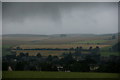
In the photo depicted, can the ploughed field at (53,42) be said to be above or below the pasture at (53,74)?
above

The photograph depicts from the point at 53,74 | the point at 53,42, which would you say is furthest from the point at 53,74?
the point at 53,42

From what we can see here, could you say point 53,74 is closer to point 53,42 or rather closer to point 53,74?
point 53,74

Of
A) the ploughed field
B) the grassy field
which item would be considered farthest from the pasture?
the ploughed field

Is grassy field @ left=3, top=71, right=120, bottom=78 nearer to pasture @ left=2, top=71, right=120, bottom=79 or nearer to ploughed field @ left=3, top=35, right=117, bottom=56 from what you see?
pasture @ left=2, top=71, right=120, bottom=79

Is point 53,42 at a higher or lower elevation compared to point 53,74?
higher

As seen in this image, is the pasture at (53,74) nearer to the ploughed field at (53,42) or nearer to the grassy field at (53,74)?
the grassy field at (53,74)

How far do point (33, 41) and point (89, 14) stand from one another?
1.56 meters

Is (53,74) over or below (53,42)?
below

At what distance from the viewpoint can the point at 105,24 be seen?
5293 mm

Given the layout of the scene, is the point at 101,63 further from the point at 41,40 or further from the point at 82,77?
the point at 41,40

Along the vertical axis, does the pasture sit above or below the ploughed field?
below

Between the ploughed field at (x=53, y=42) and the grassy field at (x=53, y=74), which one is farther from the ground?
the ploughed field at (x=53, y=42)

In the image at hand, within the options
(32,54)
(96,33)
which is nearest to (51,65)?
(32,54)

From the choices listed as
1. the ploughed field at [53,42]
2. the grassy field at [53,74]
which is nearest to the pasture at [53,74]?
the grassy field at [53,74]
